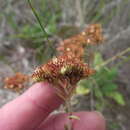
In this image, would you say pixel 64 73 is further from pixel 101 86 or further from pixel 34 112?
pixel 101 86

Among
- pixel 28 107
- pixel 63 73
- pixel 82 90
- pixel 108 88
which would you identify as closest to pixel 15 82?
pixel 28 107

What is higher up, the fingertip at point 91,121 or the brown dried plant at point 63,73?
the brown dried plant at point 63,73

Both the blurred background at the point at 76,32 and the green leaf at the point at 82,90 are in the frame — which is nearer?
the green leaf at the point at 82,90

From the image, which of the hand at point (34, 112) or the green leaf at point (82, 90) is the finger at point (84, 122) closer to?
the hand at point (34, 112)

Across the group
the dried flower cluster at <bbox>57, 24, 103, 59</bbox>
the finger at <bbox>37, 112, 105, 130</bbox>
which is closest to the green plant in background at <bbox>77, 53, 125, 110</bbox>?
the dried flower cluster at <bbox>57, 24, 103, 59</bbox>

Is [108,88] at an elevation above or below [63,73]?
below

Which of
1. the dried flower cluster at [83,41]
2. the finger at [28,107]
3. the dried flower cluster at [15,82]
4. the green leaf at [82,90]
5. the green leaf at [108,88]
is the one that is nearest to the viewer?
the finger at [28,107]

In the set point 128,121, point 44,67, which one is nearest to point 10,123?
point 44,67

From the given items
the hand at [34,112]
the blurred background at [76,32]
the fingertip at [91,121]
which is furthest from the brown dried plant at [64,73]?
the blurred background at [76,32]
